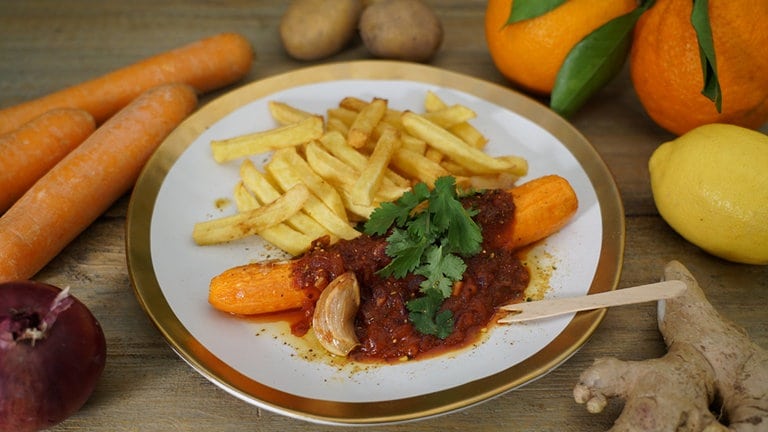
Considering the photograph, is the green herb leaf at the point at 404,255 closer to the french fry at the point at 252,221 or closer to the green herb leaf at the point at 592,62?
the french fry at the point at 252,221

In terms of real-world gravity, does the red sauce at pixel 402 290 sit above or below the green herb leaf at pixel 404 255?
below

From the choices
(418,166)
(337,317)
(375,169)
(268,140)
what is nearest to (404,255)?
(337,317)

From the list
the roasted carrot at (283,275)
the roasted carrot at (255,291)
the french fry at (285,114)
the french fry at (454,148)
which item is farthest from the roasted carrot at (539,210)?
the french fry at (285,114)

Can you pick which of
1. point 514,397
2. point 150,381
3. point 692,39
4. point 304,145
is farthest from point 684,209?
point 150,381

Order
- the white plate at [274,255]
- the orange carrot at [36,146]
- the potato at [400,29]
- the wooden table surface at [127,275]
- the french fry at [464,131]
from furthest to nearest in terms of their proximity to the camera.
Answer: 1. the potato at [400,29]
2. the french fry at [464,131]
3. the orange carrot at [36,146]
4. the wooden table surface at [127,275]
5. the white plate at [274,255]

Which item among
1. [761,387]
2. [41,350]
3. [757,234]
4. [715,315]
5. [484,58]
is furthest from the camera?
[484,58]

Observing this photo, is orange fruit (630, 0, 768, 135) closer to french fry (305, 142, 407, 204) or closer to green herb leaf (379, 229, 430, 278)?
french fry (305, 142, 407, 204)

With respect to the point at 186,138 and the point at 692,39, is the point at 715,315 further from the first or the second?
the point at 186,138
